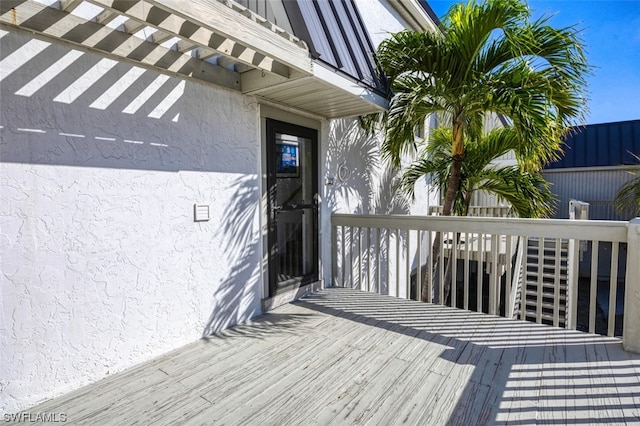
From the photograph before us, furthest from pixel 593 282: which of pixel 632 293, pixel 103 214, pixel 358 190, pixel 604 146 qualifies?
pixel 604 146

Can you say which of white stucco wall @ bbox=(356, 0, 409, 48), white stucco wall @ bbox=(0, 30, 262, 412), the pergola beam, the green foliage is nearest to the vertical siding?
the green foliage

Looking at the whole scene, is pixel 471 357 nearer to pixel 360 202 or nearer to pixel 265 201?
pixel 265 201

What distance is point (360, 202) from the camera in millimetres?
5348

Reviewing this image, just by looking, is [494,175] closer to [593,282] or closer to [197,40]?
[593,282]

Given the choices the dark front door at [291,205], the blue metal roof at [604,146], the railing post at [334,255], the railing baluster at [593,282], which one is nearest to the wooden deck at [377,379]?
the railing baluster at [593,282]

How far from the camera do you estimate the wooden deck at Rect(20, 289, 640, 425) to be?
1.91 metres

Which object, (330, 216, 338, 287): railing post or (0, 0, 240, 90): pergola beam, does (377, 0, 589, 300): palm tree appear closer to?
(330, 216, 338, 287): railing post

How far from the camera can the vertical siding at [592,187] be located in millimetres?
12484

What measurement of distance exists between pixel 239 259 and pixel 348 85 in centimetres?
212

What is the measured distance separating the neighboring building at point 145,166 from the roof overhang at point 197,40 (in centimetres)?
1

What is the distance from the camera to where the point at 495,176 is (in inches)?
197

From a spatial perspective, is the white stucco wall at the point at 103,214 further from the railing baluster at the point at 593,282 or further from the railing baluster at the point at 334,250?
the railing baluster at the point at 593,282

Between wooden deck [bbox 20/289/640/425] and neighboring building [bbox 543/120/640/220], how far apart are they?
13.0 metres

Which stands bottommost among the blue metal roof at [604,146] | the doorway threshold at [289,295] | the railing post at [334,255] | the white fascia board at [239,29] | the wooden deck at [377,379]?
the wooden deck at [377,379]
